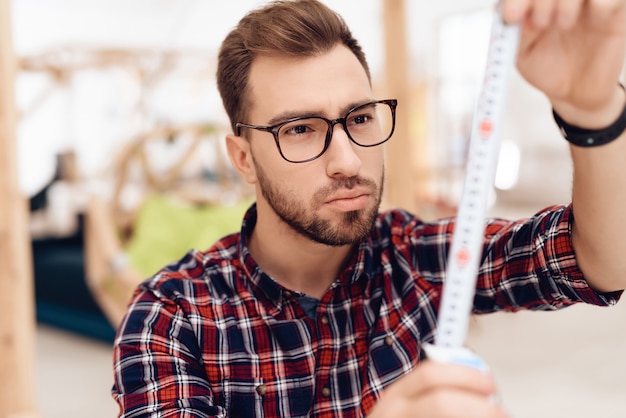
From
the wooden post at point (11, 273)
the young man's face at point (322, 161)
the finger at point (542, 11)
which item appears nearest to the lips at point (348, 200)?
the young man's face at point (322, 161)

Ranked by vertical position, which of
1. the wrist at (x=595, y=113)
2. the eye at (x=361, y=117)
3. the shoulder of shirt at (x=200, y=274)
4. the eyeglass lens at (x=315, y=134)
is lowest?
the shoulder of shirt at (x=200, y=274)

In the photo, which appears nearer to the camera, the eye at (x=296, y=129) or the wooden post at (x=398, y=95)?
the eye at (x=296, y=129)

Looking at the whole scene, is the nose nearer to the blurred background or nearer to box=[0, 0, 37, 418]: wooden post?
the blurred background

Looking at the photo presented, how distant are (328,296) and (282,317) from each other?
10 cm

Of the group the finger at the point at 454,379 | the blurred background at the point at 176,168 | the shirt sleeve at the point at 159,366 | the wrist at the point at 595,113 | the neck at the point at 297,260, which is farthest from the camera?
the blurred background at the point at 176,168

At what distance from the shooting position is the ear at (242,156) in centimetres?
135

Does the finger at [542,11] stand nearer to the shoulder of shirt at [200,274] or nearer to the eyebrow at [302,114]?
the eyebrow at [302,114]

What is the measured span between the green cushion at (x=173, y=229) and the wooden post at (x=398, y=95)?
2.61 ft

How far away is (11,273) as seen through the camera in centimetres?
223

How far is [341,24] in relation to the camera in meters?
1.32

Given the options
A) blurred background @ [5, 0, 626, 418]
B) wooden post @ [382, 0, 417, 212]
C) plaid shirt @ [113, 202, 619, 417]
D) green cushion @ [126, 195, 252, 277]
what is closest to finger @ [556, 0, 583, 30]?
plaid shirt @ [113, 202, 619, 417]

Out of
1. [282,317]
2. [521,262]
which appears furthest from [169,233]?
[521,262]

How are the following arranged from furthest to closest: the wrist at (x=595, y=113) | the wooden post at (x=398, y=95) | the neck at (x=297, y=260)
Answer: the wooden post at (x=398, y=95) → the neck at (x=297, y=260) → the wrist at (x=595, y=113)

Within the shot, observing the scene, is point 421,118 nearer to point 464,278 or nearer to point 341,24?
point 341,24
